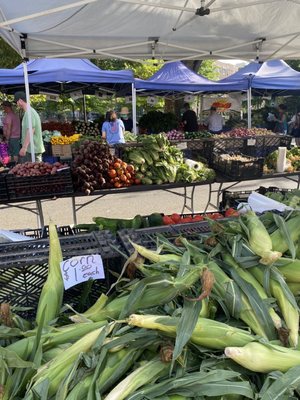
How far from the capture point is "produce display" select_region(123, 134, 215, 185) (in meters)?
4.53

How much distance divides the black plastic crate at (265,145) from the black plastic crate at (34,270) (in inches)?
176

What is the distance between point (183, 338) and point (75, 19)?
12.0ft

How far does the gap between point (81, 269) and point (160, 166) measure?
3.20 m

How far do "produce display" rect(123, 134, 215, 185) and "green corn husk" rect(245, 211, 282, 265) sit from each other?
2.99m

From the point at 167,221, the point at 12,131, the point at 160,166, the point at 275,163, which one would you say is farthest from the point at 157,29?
the point at 12,131

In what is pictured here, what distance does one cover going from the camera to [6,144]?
8664 millimetres

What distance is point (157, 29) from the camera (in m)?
4.24

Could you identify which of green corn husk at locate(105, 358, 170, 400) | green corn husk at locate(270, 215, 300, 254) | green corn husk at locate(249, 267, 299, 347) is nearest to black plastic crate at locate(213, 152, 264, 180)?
green corn husk at locate(270, 215, 300, 254)

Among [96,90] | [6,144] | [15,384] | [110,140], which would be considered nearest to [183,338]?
[15,384]

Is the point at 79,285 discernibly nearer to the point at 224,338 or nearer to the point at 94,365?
the point at 94,365

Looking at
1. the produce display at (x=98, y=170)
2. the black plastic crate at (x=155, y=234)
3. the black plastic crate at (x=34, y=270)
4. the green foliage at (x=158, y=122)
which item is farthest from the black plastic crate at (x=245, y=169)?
the green foliage at (x=158, y=122)

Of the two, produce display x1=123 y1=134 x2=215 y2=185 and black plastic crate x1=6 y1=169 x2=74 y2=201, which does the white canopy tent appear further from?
black plastic crate x1=6 y1=169 x2=74 y2=201

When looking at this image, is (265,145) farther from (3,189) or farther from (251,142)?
(3,189)

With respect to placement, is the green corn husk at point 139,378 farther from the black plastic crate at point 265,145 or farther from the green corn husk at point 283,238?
the black plastic crate at point 265,145
